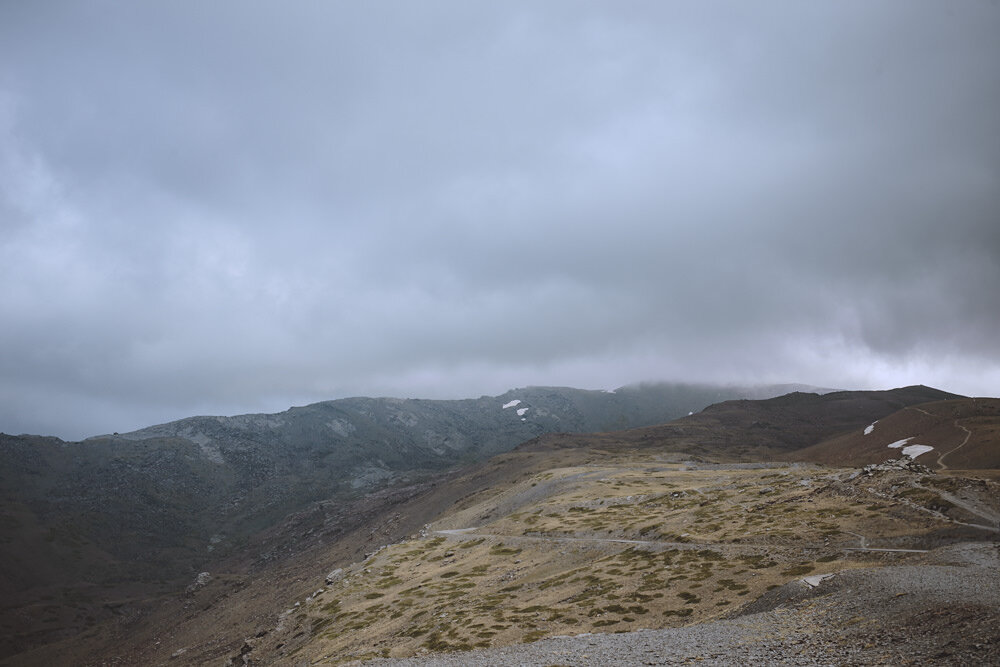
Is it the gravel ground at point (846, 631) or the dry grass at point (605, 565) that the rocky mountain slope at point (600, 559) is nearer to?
the dry grass at point (605, 565)

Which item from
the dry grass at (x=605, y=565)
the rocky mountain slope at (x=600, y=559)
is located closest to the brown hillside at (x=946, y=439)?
the rocky mountain slope at (x=600, y=559)

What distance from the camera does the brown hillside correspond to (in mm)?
124062

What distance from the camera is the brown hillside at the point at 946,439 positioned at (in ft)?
407

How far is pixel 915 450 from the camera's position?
154 meters

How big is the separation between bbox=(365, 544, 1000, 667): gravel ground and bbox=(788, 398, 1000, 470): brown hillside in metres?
107

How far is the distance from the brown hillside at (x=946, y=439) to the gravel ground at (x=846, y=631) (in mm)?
106572

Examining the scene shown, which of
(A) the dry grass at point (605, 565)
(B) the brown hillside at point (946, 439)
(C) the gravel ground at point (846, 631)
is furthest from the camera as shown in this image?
(B) the brown hillside at point (946, 439)

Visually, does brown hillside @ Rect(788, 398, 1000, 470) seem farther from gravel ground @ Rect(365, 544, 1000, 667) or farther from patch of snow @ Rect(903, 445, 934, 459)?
gravel ground @ Rect(365, 544, 1000, 667)

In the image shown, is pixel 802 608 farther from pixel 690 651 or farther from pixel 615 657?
pixel 615 657

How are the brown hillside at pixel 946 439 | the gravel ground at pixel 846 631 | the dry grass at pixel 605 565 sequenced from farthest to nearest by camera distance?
the brown hillside at pixel 946 439
the dry grass at pixel 605 565
the gravel ground at pixel 846 631

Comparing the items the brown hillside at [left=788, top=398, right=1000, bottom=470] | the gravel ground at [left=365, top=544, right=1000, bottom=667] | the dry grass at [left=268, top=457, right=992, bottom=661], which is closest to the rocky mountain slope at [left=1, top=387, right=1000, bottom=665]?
the dry grass at [left=268, top=457, right=992, bottom=661]

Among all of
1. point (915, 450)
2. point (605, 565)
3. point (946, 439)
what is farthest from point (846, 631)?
point (915, 450)

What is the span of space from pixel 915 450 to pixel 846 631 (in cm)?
15754

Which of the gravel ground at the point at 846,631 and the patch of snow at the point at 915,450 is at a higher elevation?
the gravel ground at the point at 846,631
